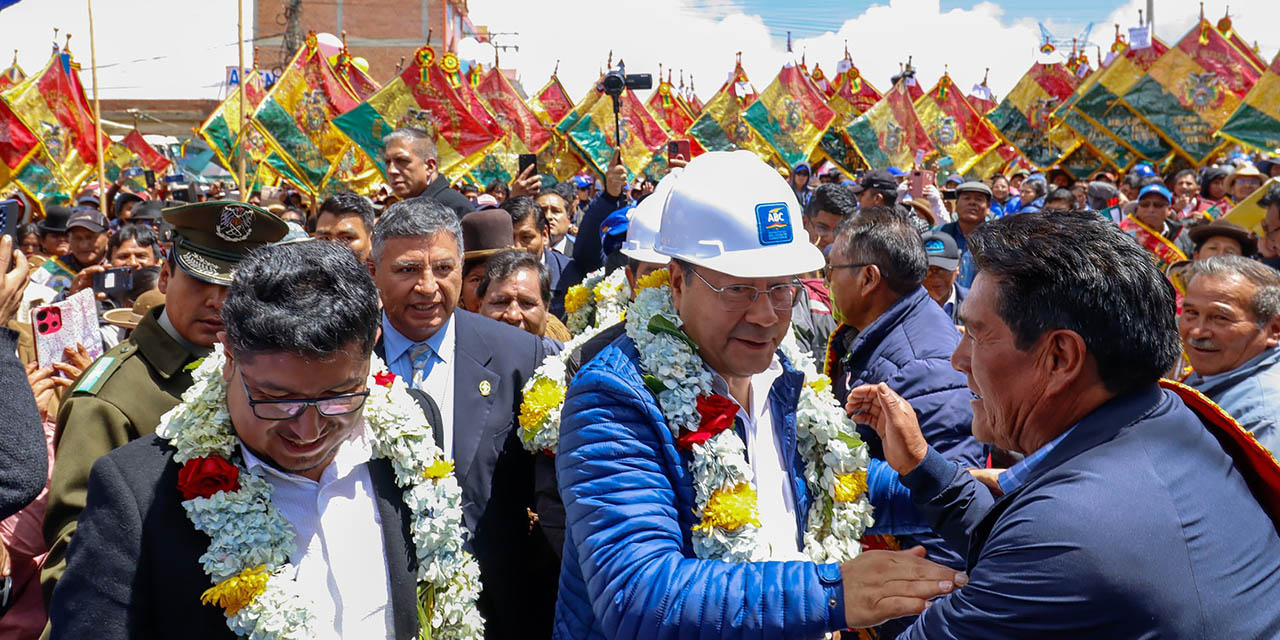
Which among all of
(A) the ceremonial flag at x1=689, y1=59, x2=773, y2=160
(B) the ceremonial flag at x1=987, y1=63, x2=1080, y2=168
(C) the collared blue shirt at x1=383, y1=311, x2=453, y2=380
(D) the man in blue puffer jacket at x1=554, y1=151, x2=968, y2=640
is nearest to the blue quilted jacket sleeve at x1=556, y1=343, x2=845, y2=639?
(D) the man in blue puffer jacket at x1=554, y1=151, x2=968, y2=640

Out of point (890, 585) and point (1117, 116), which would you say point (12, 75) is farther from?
point (890, 585)

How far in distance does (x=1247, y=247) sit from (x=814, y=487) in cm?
557

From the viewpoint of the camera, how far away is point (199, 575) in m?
2.29

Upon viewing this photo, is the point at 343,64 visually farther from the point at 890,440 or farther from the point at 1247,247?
the point at 890,440

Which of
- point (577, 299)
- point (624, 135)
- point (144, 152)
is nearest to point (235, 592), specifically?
point (577, 299)

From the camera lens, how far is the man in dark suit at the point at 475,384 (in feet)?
11.1

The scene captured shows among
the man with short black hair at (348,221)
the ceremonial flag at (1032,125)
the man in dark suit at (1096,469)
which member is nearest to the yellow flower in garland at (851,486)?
the man in dark suit at (1096,469)

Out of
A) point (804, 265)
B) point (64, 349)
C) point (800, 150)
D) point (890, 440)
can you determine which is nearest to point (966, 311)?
point (804, 265)

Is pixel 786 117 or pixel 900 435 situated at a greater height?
pixel 786 117

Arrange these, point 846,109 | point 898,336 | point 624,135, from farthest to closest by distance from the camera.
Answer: point 846,109 → point 624,135 → point 898,336

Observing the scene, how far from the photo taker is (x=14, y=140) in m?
13.3

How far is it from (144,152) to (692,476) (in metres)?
23.9

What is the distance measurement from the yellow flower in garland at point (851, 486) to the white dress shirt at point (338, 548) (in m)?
1.22

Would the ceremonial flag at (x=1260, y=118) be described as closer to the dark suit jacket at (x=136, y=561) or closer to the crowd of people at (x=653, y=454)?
the crowd of people at (x=653, y=454)
